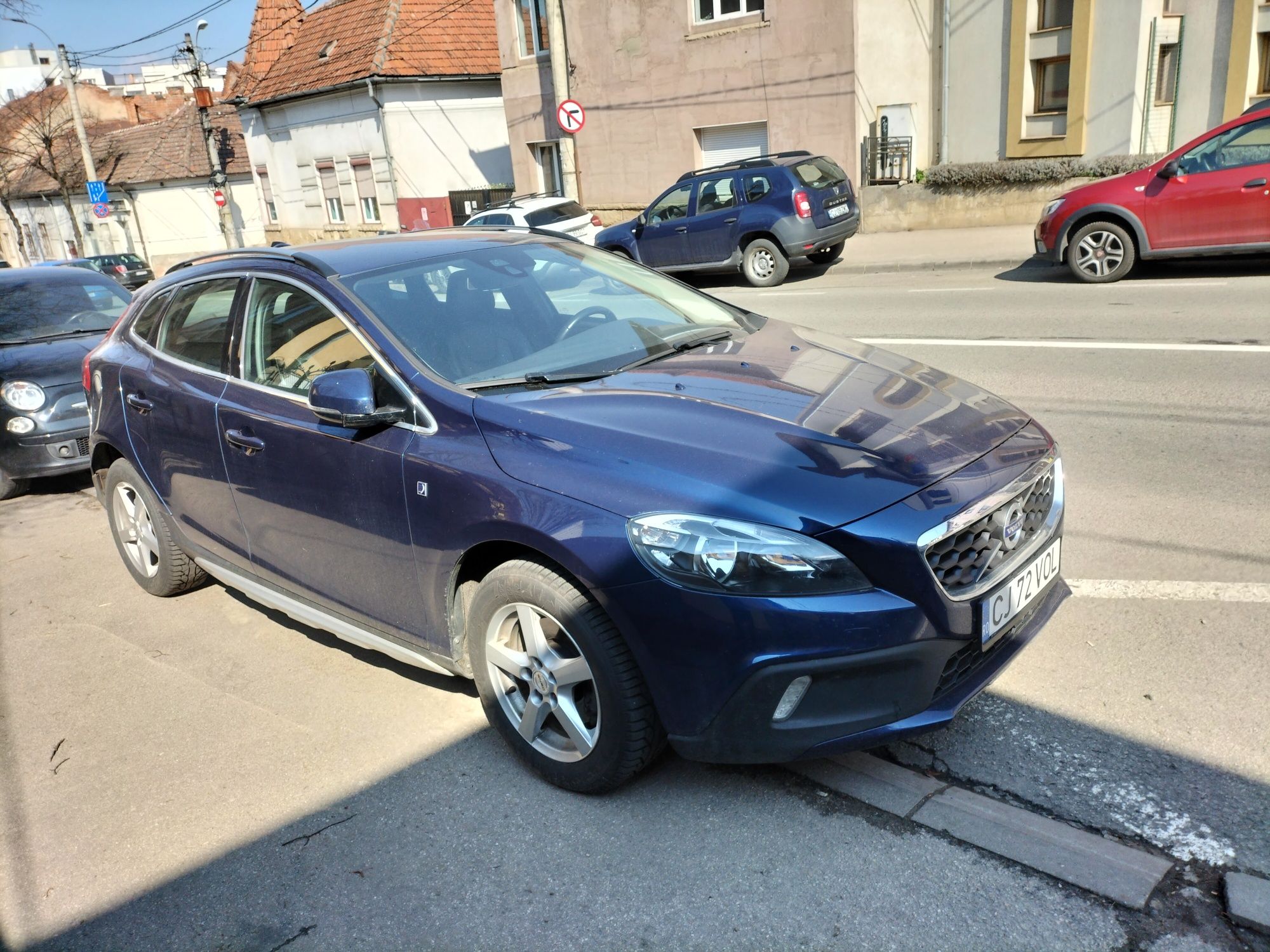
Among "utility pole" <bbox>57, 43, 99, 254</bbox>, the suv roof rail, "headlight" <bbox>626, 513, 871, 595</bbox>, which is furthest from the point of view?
"utility pole" <bbox>57, 43, 99, 254</bbox>

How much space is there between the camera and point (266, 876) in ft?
10.00

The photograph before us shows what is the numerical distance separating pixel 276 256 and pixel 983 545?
3.00 metres

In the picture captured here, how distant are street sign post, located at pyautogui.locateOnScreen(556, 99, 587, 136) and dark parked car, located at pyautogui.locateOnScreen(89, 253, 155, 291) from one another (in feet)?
60.0

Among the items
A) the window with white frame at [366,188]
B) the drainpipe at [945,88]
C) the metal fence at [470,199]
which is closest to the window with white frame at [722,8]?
the drainpipe at [945,88]

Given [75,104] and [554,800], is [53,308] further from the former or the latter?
[75,104]

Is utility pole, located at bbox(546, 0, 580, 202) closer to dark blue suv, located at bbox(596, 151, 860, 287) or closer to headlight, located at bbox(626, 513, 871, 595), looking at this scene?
dark blue suv, located at bbox(596, 151, 860, 287)

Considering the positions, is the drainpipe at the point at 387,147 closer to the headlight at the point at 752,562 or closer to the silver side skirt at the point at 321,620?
the silver side skirt at the point at 321,620

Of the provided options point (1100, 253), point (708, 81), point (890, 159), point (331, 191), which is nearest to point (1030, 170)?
point (890, 159)

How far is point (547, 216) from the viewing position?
1880 cm

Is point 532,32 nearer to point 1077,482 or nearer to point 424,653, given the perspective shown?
point 1077,482

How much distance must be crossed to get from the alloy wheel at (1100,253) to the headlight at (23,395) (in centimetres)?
1068

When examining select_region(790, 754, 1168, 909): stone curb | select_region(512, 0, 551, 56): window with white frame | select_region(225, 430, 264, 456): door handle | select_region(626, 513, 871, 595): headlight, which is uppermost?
select_region(512, 0, 551, 56): window with white frame

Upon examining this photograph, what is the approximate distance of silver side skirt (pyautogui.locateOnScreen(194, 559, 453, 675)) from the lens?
12.2ft

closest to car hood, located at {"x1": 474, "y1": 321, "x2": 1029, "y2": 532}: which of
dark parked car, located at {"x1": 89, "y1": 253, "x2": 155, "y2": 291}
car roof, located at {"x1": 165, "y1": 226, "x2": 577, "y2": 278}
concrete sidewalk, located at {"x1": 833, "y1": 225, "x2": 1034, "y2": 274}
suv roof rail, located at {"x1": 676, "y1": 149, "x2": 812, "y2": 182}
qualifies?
car roof, located at {"x1": 165, "y1": 226, "x2": 577, "y2": 278}
